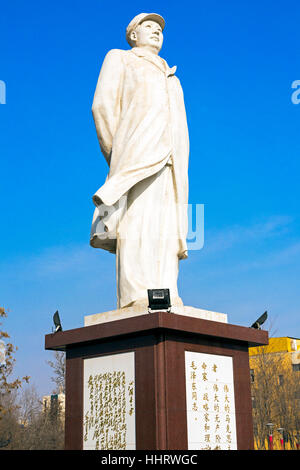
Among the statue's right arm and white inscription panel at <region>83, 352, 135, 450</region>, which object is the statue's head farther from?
white inscription panel at <region>83, 352, 135, 450</region>

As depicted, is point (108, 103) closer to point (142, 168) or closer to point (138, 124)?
point (138, 124)

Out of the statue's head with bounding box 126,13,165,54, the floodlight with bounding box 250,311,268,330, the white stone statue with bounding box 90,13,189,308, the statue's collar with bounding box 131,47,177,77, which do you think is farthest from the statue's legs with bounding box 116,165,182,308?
the statue's head with bounding box 126,13,165,54

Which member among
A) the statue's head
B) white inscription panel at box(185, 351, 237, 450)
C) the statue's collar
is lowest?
white inscription panel at box(185, 351, 237, 450)

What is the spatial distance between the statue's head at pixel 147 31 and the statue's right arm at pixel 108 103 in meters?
0.49

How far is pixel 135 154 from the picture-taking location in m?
5.59

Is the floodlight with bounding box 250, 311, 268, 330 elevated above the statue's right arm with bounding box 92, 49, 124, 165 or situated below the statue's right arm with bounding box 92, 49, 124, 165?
below

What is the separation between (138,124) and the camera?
18.6 feet

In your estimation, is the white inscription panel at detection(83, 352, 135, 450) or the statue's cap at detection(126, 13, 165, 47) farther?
the statue's cap at detection(126, 13, 165, 47)

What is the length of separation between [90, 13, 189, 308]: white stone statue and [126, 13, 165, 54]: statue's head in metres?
0.01

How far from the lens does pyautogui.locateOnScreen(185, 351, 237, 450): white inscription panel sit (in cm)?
471

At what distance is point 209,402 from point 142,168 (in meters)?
2.29

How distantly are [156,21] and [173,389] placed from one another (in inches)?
159
